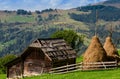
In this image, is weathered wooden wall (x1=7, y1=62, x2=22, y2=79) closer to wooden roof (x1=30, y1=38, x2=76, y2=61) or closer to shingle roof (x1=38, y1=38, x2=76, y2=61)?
wooden roof (x1=30, y1=38, x2=76, y2=61)

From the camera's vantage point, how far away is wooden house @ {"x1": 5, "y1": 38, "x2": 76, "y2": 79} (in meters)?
65.6

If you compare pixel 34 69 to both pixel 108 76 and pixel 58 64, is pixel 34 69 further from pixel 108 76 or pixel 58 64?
pixel 108 76

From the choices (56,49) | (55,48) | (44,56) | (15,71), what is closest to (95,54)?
(56,49)

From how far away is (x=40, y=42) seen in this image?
67.0 meters

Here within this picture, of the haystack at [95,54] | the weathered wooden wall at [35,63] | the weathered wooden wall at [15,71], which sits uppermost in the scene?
the haystack at [95,54]

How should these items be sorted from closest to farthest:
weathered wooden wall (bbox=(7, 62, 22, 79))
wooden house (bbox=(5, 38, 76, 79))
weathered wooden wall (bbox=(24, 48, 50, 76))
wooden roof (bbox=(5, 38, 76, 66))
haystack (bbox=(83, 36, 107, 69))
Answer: haystack (bbox=(83, 36, 107, 69)), wooden roof (bbox=(5, 38, 76, 66)), wooden house (bbox=(5, 38, 76, 79)), weathered wooden wall (bbox=(24, 48, 50, 76)), weathered wooden wall (bbox=(7, 62, 22, 79))

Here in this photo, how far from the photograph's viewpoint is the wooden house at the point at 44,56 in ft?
215

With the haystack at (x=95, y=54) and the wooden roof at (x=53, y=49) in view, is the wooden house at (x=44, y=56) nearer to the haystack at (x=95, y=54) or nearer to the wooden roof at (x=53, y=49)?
the wooden roof at (x=53, y=49)

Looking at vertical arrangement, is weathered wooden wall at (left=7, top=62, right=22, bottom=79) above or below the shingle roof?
below

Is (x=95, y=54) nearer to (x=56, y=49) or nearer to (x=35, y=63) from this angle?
(x=56, y=49)

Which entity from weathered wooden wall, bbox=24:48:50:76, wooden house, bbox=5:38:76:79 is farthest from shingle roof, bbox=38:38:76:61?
weathered wooden wall, bbox=24:48:50:76

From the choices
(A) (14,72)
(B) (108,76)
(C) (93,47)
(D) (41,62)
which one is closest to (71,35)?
(A) (14,72)

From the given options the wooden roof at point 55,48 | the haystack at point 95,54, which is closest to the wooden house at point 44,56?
the wooden roof at point 55,48

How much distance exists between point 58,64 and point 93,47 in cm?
1014
